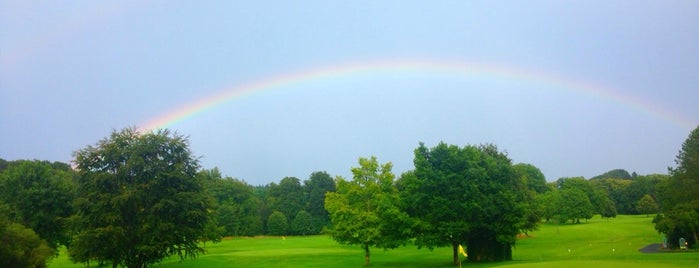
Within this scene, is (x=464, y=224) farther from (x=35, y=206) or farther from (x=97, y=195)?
(x=35, y=206)

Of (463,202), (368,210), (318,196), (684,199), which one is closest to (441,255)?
(368,210)

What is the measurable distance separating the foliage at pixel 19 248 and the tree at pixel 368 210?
23426 mm

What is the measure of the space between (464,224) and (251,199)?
88575 millimetres

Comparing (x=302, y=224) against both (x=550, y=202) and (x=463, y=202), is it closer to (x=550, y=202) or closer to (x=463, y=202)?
(x=550, y=202)

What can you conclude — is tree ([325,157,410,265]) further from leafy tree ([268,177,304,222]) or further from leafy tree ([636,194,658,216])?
leafy tree ([636,194,658,216])

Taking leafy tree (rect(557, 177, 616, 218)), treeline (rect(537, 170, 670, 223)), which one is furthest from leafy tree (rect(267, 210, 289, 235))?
leafy tree (rect(557, 177, 616, 218))

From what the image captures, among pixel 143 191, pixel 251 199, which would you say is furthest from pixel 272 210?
pixel 143 191

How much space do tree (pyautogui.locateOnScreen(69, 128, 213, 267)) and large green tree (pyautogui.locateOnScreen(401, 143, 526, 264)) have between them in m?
17.1

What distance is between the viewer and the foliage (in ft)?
116

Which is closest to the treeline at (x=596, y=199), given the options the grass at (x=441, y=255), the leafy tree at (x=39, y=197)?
the grass at (x=441, y=255)

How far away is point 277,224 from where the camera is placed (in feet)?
394

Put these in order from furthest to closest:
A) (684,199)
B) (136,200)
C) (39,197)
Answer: (684,199)
(39,197)
(136,200)

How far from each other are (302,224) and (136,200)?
8213 cm

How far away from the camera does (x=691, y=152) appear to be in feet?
177
